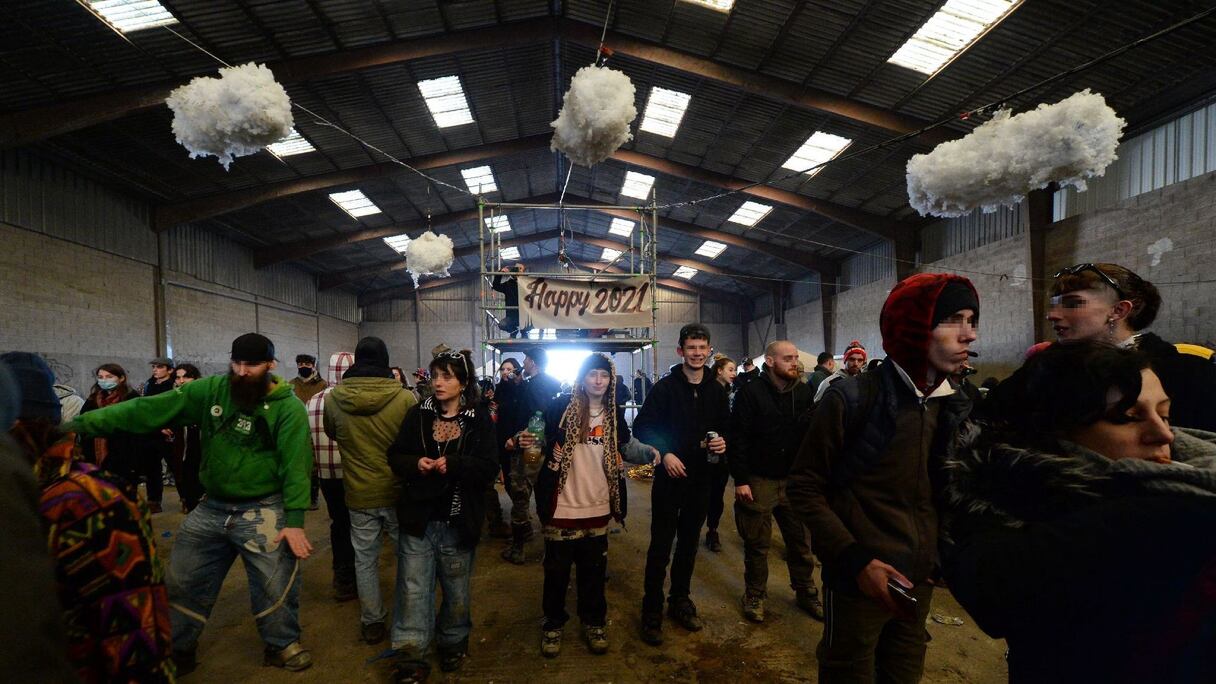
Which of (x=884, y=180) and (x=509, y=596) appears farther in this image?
(x=884, y=180)

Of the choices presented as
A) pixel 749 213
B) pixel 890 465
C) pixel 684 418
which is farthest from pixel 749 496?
pixel 749 213

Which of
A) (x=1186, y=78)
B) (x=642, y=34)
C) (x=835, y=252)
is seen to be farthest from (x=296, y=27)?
(x=835, y=252)

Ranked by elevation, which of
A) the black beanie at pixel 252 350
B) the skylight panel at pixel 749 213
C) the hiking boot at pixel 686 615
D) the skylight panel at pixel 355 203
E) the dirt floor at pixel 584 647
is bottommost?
the dirt floor at pixel 584 647

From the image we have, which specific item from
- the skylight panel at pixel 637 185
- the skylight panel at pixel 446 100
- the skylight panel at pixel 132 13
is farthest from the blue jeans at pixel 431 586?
the skylight panel at pixel 637 185

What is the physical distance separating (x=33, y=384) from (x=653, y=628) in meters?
3.38

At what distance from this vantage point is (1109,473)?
0.97 meters

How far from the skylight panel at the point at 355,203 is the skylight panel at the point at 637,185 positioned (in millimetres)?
7130

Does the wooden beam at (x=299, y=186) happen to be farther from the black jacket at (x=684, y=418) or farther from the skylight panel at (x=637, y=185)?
the black jacket at (x=684, y=418)

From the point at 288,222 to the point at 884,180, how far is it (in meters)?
15.2

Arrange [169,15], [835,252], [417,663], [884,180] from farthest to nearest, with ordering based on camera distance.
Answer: [835,252], [884,180], [169,15], [417,663]

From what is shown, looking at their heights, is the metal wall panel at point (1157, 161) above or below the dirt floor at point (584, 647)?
above

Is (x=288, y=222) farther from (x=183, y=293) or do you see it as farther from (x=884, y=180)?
(x=884, y=180)

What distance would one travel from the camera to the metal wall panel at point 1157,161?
7.26 m

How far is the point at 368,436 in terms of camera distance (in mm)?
3316
